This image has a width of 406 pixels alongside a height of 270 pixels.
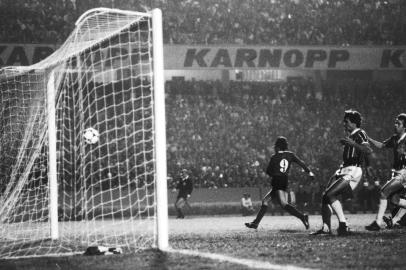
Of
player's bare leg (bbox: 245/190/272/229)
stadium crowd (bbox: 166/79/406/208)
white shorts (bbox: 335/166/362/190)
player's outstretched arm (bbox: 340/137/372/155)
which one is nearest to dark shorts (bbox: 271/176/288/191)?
player's bare leg (bbox: 245/190/272/229)

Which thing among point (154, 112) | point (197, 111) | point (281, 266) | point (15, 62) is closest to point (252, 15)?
point (197, 111)

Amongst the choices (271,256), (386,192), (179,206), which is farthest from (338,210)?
(179,206)

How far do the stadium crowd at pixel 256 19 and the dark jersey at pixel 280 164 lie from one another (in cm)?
1653

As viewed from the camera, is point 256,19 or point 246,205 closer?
point 246,205

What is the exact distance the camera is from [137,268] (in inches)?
264

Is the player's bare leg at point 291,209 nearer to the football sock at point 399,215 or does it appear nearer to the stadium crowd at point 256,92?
the football sock at point 399,215

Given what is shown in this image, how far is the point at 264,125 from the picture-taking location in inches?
1062

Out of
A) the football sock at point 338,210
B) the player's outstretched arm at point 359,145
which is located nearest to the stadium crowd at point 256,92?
the football sock at point 338,210

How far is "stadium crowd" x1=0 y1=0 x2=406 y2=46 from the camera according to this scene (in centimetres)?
2725

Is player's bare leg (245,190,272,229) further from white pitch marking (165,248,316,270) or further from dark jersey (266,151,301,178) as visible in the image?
white pitch marking (165,248,316,270)

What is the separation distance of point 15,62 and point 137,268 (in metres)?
20.9

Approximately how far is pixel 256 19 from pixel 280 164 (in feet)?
59.9

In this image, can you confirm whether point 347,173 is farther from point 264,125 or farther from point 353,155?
point 264,125

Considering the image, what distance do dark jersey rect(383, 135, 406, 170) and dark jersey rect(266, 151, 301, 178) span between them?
1.92 metres
